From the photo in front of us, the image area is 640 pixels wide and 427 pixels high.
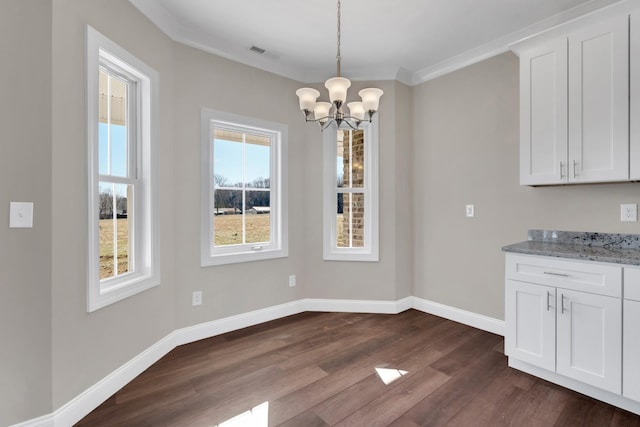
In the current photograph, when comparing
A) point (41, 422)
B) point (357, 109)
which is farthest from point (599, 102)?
point (41, 422)

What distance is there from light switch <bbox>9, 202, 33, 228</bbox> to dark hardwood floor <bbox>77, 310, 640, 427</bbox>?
1177 mm

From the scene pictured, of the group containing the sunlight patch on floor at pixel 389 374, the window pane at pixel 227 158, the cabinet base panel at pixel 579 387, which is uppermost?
the window pane at pixel 227 158

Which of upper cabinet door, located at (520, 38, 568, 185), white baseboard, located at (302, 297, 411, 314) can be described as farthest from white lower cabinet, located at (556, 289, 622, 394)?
white baseboard, located at (302, 297, 411, 314)

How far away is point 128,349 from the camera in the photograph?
221cm

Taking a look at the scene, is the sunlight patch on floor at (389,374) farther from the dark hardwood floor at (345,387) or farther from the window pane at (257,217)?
the window pane at (257,217)

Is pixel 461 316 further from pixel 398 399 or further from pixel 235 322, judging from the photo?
pixel 235 322

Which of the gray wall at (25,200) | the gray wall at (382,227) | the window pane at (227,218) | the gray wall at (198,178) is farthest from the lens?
the gray wall at (382,227)

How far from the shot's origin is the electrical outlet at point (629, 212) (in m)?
2.22

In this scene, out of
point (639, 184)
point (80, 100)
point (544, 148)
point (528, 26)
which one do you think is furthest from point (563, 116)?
point (80, 100)

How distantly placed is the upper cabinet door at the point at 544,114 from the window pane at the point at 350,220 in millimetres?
1695

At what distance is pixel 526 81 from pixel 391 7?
47.8 inches

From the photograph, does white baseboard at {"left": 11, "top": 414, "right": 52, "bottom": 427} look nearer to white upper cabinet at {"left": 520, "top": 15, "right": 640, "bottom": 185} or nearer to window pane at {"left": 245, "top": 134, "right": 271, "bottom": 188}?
window pane at {"left": 245, "top": 134, "right": 271, "bottom": 188}

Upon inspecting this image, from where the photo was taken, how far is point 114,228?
2.25 meters

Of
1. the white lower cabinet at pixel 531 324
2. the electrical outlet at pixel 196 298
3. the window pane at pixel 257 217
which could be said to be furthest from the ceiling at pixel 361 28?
the electrical outlet at pixel 196 298
